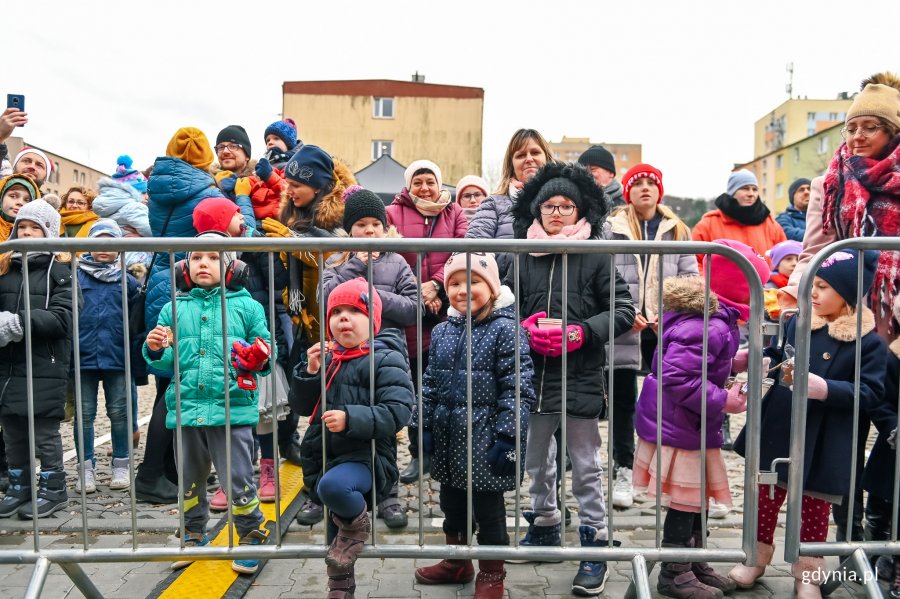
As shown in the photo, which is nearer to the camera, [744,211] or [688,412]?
[688,412]

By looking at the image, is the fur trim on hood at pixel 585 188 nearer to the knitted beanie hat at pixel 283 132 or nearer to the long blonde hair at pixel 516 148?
the long blonde hair at pixel 516 148

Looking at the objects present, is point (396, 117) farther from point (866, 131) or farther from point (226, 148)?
point (866, 131)

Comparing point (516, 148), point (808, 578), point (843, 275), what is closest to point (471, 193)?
point (516, 148)

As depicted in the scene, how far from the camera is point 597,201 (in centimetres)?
389

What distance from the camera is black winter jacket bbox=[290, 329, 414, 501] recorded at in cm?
302

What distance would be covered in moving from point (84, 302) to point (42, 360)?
71 centimetres

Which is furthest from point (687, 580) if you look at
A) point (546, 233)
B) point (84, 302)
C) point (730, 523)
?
point (84, 302)

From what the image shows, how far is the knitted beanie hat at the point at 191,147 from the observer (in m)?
4.98

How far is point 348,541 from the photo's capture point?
3016mm

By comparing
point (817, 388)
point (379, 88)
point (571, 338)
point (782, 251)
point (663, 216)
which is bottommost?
point (817, 388)

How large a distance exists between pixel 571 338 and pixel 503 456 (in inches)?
27.0

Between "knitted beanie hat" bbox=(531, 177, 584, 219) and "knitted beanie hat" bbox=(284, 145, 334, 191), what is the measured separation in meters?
1.61

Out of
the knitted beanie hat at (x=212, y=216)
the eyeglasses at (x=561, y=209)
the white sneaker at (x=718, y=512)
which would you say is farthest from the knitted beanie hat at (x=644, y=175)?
the knitted beanie hat at (x=212, y=216)

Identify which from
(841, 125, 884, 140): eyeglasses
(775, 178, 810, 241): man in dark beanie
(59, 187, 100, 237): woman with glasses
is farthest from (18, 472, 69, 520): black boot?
(775, 178, 810, 241): man in dark beanie
